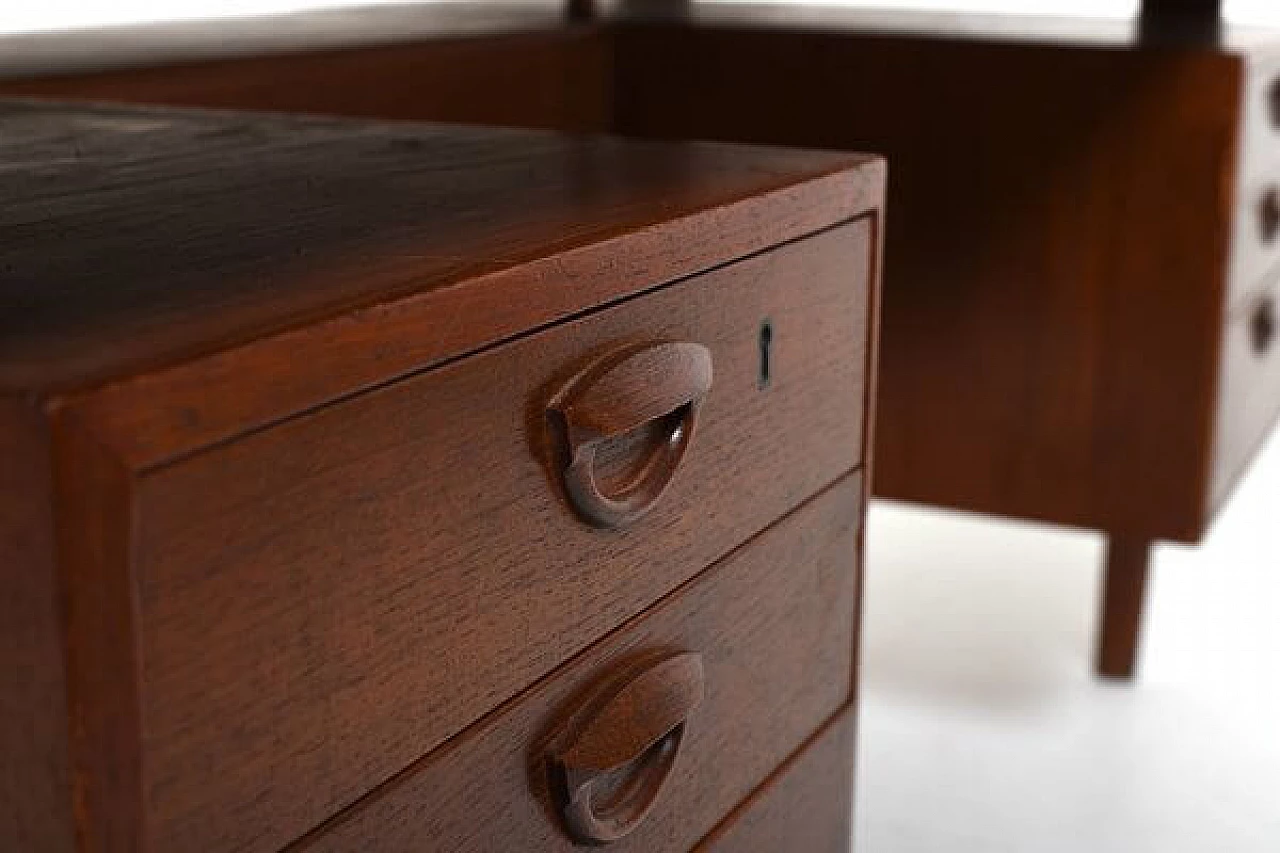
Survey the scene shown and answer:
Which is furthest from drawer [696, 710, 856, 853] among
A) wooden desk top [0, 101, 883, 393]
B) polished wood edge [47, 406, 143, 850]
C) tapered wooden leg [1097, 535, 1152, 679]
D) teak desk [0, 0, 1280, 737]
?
tapered wooden leg [1097, 535, 1152, 679]

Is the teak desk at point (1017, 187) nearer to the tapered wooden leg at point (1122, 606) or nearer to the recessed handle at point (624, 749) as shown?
the tapered wooden leg at point (1122, 606)

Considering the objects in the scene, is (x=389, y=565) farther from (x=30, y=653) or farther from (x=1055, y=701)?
(x=1055, y=701)

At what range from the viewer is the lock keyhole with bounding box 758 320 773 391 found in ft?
2.42

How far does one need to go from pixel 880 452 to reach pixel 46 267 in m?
1.15

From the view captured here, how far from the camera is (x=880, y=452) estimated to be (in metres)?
1.65

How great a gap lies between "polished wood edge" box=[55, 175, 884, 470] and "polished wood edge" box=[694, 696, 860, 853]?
0.76ft

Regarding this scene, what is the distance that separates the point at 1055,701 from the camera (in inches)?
67.9

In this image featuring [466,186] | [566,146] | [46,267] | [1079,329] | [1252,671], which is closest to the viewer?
[46,267]

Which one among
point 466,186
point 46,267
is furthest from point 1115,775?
point 46,267

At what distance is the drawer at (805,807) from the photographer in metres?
0.79

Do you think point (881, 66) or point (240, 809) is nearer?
point (240, 809)

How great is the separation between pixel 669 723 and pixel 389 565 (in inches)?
7.6

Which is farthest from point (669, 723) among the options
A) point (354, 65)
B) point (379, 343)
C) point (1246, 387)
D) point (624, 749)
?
point (1246, 387)

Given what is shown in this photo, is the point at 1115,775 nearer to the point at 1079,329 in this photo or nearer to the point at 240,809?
the point at 1079,329
